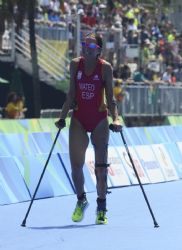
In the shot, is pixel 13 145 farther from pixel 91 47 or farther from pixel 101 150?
pixel 91 47

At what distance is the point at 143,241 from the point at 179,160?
31.6 feet

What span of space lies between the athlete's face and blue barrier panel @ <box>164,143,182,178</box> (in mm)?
7962

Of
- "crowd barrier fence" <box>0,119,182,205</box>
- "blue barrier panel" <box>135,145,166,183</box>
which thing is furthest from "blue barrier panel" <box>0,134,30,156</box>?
"blue barrier panel" <box>135,145,166,183</box>

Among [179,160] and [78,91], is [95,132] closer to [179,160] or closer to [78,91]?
[78,91]

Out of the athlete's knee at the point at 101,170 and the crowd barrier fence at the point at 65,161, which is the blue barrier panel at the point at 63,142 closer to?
the crowd barrier fence at the point at 65,161

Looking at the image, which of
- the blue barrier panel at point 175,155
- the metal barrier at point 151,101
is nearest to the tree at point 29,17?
the metal barrier at point 151,101

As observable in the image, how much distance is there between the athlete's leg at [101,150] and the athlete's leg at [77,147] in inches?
5.2

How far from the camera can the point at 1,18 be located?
25406 mm

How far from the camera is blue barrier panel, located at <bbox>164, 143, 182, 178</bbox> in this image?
18297 millimetres

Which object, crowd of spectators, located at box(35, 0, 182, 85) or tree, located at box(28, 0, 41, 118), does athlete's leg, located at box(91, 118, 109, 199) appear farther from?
crowd of spectators, located at box(35, 0, 182, 85)

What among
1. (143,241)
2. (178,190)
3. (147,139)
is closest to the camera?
(143,241)

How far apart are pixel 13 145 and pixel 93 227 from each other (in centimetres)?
468

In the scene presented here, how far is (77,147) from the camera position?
417 inches

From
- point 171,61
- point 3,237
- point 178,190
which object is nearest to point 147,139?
point 178,190
